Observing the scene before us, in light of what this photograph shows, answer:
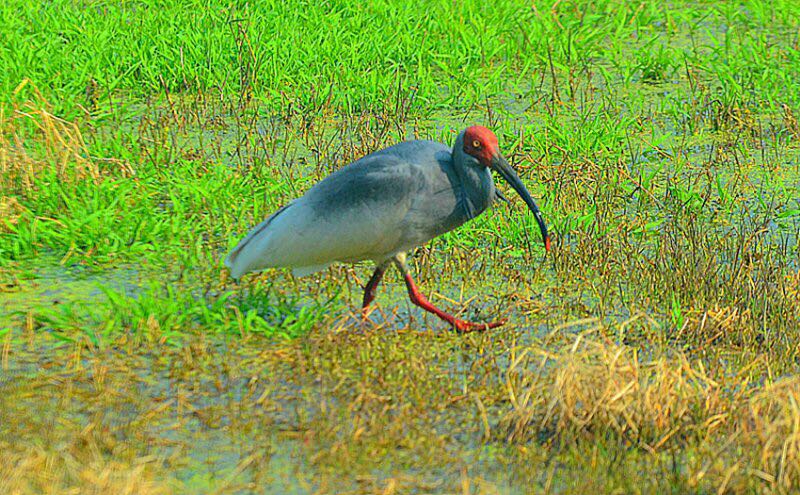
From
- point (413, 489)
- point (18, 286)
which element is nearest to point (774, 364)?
point (413, 489)

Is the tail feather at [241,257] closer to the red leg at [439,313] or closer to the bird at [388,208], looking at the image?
the bird at [388,208]

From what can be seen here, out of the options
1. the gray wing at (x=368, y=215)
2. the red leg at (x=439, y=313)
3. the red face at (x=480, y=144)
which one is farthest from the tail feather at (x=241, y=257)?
the red face at (x=480, y=144)

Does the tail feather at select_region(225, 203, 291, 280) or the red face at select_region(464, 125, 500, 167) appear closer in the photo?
the red face at select_region(464, 125, 500, 167)

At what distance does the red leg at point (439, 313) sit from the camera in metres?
4.73

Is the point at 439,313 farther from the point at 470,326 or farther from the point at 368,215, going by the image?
the point at 368,215

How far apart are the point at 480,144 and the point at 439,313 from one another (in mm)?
657

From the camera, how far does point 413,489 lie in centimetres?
359

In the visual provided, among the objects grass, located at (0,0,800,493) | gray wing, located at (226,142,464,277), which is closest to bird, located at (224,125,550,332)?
gray wing, located at (226,142,464,277)

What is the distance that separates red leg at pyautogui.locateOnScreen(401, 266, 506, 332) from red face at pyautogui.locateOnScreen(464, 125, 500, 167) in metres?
0.53

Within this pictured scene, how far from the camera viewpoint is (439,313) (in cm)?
479

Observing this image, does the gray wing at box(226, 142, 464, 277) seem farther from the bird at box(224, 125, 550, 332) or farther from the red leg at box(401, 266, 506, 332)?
the red leg at box(401, 266, 506, 332)

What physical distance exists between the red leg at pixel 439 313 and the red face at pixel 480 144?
53cm

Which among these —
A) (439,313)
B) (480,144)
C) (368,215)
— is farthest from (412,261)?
(480,144)

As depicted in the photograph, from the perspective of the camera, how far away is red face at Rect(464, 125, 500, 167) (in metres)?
4.62
